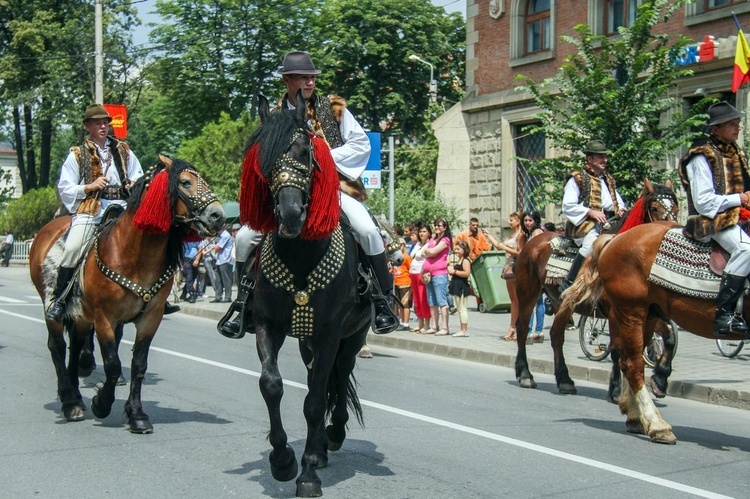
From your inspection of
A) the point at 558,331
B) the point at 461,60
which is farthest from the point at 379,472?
the point at 461,60

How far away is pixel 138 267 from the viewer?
8.72 metres

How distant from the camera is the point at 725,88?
65.7ft

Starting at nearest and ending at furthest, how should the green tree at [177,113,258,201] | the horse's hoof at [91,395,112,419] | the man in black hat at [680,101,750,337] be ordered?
the man in black hat at [680,101,750,337] → the horse's hoof at [91,395,112,419] → the green tree at [177,113,258,201]

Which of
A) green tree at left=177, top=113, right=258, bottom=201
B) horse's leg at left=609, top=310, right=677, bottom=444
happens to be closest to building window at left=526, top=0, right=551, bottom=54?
green tree at left=177, top=113, right=258, bottom=201

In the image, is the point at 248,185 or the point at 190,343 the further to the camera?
the point at 190,343

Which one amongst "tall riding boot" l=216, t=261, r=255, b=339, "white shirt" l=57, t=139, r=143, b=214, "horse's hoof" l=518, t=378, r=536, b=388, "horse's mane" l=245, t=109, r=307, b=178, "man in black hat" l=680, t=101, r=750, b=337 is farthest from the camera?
"horse's hoof" l=518, t=378, r=536, b=388

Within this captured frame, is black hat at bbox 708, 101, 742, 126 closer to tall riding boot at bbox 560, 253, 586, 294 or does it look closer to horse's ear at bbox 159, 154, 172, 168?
tall riding boot at bbox 560, 253, 586, 294

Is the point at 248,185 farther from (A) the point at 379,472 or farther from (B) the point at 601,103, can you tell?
(B) the point at 601,103

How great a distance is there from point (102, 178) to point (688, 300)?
5.48 metres

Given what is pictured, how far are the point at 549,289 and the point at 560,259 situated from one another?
1.44ft

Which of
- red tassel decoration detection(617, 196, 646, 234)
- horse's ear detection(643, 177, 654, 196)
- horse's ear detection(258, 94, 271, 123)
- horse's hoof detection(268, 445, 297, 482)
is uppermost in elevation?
horse's ear detection(258, 94, 271, 123)

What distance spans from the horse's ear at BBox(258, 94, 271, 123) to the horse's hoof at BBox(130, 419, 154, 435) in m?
3.19

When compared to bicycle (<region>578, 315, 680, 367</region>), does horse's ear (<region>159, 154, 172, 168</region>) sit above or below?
above

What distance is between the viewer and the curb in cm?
1059
